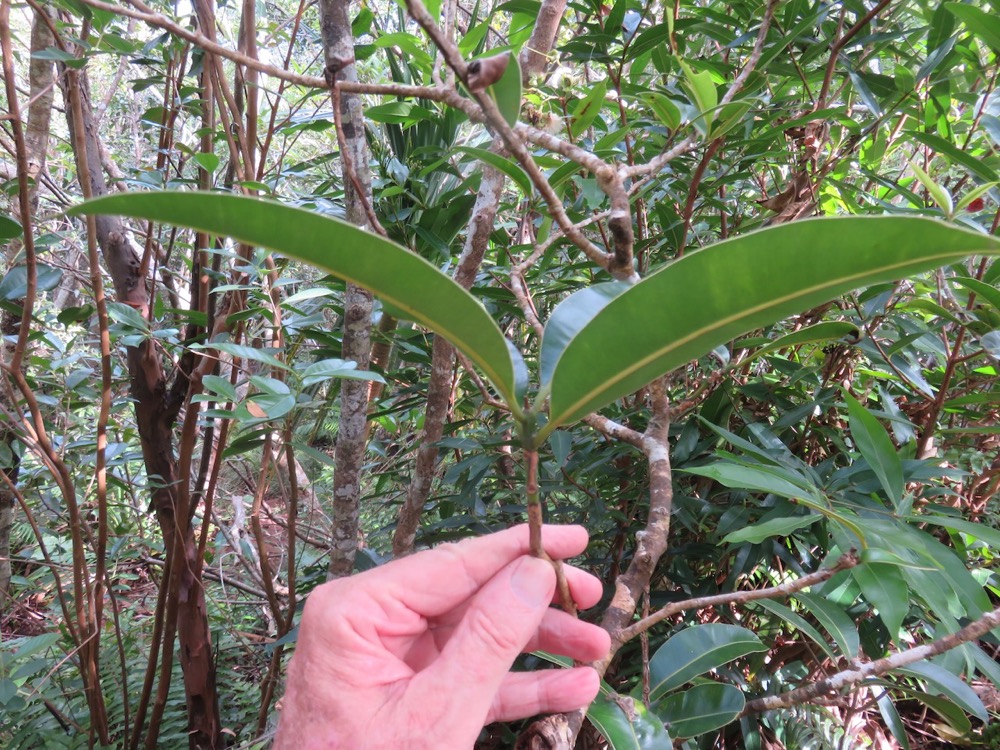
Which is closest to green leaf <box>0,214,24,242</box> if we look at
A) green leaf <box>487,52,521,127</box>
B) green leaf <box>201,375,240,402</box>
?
green leaf <box>201,375,240,402</box>

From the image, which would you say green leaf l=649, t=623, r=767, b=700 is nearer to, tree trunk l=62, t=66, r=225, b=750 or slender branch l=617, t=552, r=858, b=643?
slender branch l=617, t=552, r=858, b=643

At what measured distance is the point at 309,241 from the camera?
0.26 metres

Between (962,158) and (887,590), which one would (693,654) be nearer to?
(887,590)

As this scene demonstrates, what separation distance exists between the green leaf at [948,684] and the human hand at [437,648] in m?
0.34

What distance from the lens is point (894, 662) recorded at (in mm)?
541

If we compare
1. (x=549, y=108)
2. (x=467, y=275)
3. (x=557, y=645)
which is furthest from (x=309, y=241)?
(x=549, y=108)

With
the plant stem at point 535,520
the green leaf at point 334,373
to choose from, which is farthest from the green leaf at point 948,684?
the green leaf at point 334,373

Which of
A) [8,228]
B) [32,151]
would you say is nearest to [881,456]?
[8,228]

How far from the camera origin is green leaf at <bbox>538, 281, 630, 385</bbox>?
1.15 feet

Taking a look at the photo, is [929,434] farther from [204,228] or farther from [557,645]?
[204,228]

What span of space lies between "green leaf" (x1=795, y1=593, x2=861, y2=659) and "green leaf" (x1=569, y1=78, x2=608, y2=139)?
57 centimetres

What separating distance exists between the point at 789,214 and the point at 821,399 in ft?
0.91

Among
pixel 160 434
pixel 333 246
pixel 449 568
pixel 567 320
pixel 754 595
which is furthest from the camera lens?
pixel 160 434

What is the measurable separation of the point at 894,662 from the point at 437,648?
1.42 ft
